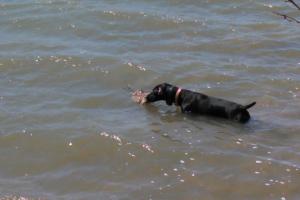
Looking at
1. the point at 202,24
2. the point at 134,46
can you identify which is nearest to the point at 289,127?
the point at 134,46

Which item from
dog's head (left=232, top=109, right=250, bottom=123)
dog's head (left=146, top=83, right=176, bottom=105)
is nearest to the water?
dog's head (left=232, top=109, right=250, bottom=123)

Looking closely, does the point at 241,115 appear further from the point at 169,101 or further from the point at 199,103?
the point at 169,101

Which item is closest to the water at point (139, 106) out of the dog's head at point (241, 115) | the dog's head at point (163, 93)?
the dog's head at point (241, 115)

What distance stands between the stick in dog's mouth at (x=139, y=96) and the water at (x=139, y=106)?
0.27 feet

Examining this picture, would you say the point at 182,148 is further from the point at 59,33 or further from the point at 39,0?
the point at 39,0

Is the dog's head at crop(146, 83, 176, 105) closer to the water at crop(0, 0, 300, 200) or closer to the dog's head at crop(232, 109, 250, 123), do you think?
the water at crop(0, 0, 300, 200)

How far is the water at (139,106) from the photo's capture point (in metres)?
5.70

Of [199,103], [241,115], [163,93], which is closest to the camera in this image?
[241,115]

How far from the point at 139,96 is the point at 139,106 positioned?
5.0 inches

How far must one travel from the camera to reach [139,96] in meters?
7.59

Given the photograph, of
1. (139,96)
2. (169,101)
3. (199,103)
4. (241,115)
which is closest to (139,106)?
(139,96)

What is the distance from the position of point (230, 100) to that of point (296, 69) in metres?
1.41

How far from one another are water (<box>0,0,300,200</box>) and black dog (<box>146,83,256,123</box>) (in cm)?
11

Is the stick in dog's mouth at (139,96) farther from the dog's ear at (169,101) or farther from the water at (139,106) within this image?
the dog's ear at (169,101)
